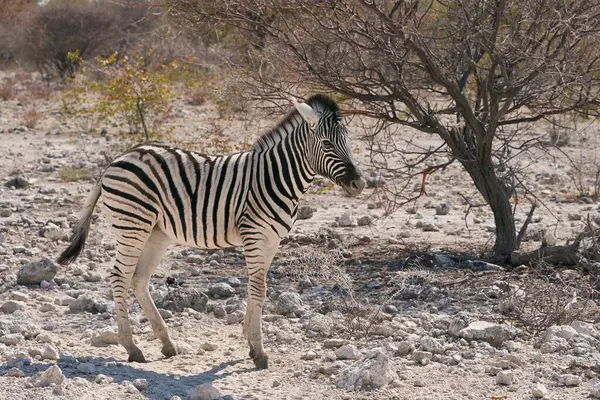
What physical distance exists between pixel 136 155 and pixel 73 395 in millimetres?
1839

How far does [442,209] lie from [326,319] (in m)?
5.03

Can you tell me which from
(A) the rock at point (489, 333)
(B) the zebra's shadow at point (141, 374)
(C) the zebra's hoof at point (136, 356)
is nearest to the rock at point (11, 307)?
(B) the zebra's shadow at point (141, 374)

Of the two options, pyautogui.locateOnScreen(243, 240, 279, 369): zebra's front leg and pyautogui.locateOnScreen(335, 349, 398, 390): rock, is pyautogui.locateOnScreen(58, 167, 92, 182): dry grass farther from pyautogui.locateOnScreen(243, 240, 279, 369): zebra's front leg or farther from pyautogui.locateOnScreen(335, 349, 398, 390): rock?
pyautogui.locateOnScreen(335, 349, 398, 390): rock

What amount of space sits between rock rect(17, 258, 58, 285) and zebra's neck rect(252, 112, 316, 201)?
2.43 meters

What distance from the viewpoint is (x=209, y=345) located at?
6398 mm

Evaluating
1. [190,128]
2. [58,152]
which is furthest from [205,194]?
[190,128]

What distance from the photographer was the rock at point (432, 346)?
20.2ft

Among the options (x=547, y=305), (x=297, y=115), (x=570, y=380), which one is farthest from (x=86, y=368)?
(x=547, y=305)

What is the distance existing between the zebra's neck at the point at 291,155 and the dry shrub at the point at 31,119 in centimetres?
1214

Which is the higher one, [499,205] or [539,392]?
[499,205]

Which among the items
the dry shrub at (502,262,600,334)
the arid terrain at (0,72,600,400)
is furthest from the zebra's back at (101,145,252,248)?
the dry shrub at (502,262,600,334)

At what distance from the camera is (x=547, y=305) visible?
6.69 meters

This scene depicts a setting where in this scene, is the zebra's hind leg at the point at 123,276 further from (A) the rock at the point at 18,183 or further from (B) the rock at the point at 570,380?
(A) the rock at the point at 18,183

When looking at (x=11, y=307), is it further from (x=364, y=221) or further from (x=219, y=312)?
(x=364, y=221)
